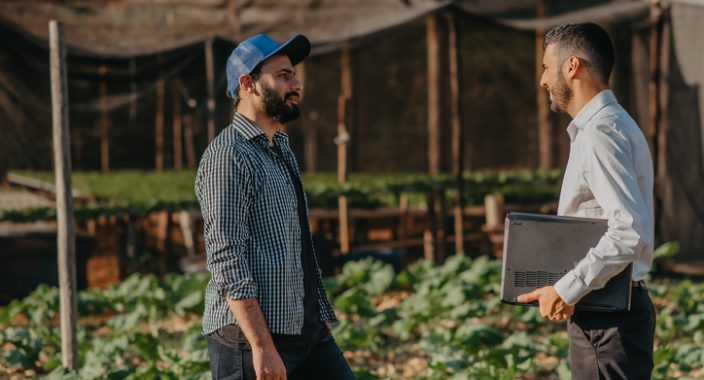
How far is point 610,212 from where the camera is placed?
10.6 feet

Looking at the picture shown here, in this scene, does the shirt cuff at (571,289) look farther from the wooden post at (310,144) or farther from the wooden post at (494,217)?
the wooden post at (310,144)

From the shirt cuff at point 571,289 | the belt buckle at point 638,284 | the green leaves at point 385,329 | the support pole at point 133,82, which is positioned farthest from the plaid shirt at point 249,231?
the support pole at point 133,82

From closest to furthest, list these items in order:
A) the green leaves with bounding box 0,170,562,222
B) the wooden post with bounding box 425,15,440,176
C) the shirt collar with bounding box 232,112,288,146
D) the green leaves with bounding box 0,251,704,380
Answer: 1. the shirt collar with bounding box 232,112,288,146
2. the green leaves with bounding box 0,251,704,380
3. the green leaves with bounding box 0,170,562,222
4. the wooden post with bounding box 425,15,440,176

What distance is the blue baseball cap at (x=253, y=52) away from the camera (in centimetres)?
354

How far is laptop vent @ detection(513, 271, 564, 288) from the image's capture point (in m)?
3.40

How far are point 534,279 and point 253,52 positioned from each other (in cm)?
125

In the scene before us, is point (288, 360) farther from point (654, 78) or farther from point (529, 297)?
point (654, 78)

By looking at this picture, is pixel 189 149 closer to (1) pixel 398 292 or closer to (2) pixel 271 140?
(1) pixel 398 292

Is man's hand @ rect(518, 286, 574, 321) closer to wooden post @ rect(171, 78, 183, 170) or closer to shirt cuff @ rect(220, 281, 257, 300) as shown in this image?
shirt cuff @ rect(220, 281, 257, 300)

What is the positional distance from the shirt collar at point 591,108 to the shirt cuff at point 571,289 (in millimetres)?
505

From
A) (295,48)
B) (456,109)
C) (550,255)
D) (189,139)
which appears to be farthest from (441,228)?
(189,139)

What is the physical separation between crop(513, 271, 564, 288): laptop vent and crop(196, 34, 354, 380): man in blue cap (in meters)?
0.74

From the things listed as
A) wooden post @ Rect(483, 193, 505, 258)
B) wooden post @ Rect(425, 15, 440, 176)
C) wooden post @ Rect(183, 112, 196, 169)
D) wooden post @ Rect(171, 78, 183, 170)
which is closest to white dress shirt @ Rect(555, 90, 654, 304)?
wooden post @ Rect(483, 193, 505, 258)

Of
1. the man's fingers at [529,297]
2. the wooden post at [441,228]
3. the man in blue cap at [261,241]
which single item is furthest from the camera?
the wooden post at [441,228]
